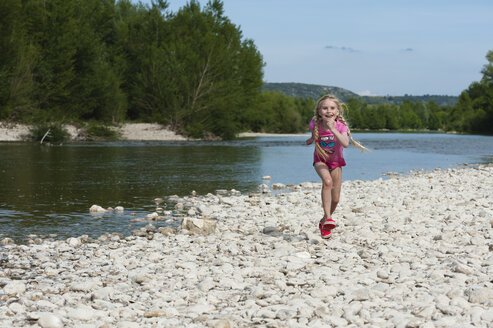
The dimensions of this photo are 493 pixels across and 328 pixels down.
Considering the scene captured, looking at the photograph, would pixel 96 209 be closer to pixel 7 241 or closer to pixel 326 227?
pixel 7 241

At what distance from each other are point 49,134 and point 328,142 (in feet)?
132

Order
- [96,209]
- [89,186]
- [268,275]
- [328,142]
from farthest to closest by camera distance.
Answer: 1. [89,186]
2. [96,209]
3. [328,142]
4. [268,275]

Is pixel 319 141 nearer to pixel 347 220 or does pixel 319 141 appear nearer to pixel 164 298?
pixel 347 220

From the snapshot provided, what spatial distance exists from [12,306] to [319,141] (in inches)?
183

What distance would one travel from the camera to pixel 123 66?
6125 cm

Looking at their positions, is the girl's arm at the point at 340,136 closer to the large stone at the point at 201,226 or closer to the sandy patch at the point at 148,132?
the large stone at the point at 201,226

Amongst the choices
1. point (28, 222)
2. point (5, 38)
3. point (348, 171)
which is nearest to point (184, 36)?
point (5, 38)

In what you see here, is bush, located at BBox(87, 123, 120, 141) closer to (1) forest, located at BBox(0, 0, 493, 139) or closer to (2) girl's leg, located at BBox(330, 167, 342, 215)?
(1) forest, located at BBox(0, 0, 493, 139)

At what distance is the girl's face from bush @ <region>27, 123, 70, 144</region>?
1558 inches

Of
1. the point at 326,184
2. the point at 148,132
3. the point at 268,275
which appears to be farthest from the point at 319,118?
the point at 148,132

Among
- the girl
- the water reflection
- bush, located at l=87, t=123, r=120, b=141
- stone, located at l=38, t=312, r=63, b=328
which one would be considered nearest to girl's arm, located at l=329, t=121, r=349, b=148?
the girl

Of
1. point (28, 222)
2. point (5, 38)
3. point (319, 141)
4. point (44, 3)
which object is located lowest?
point (28, 222)

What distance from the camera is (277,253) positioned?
7.16 meters

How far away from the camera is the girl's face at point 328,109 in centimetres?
748
